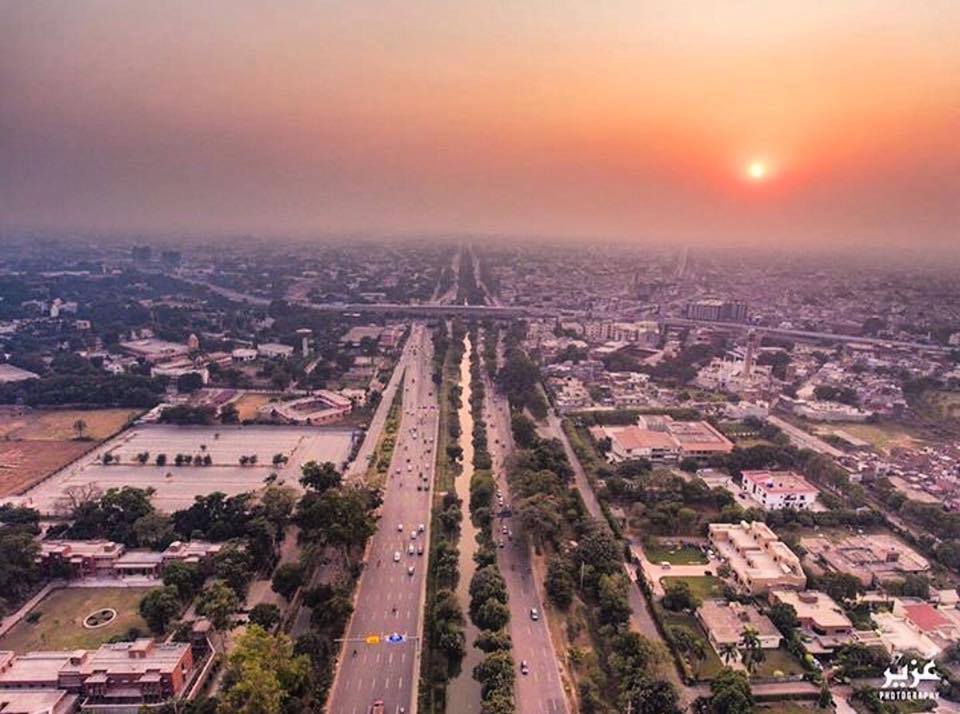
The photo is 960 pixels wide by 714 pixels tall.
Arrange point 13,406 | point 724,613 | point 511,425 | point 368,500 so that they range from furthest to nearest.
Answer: point 13,406 → point 511,425 → point 368,500 → point 724,613

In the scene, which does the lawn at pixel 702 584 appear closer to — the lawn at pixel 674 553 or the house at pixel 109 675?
the lawn at pixel 674 553

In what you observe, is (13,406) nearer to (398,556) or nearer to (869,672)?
(398,556)

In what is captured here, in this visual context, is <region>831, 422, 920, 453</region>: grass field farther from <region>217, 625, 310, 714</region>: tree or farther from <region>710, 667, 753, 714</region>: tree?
<region>217, 625, 310, 714</region>: tree

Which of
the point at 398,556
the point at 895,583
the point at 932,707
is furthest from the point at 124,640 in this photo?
the point at 895,583

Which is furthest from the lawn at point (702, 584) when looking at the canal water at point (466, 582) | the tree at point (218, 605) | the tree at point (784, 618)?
the tree at point (218, 605)

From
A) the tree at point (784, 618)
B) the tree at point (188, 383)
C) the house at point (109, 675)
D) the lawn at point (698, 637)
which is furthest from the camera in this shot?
the tree at point (188, 383)

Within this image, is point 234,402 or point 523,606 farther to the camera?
point 234,402
